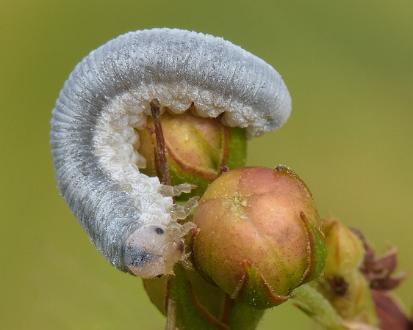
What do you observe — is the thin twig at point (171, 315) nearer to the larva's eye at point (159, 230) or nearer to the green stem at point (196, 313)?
the green stem at point (196, 313)

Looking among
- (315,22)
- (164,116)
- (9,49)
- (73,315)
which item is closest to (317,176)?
(315,22)

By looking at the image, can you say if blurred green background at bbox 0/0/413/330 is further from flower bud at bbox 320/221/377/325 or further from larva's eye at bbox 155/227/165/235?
larva's eye at bbox 155/227/165/235

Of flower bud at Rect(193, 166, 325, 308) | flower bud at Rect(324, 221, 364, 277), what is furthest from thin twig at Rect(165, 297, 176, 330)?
flower bud at Rect(324, 221, 364, 277)

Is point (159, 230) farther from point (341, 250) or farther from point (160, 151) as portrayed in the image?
point (341, 250)

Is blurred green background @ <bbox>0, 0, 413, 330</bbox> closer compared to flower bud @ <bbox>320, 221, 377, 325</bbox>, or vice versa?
flower bud @ <bbox>320, 221, 377, 325</bbox>

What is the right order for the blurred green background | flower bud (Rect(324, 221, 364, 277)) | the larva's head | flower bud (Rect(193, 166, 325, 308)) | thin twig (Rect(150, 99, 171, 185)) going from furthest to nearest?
the blurred green background
flower bud (Rect(324, 221, 364, 277))
thin twig (Rect(150, 99, 171, 185))
the larva's head
flower bud (Rect(193, 166, 325, 308))

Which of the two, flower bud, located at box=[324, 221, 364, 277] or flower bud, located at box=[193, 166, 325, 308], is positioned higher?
flower bud, located at box=[193, 166, 325, 308]

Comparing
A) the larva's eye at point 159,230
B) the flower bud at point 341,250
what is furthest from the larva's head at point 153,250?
the flower bud at point 341,250

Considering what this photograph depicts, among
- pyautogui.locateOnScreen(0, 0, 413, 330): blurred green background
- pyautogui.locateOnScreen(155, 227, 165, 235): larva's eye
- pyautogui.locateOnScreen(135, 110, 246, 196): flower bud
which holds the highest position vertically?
pyautogui.locateOnScreen(135, 110, 246, 196): flower bud

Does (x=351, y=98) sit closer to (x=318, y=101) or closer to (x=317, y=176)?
(x=318, y=101)
